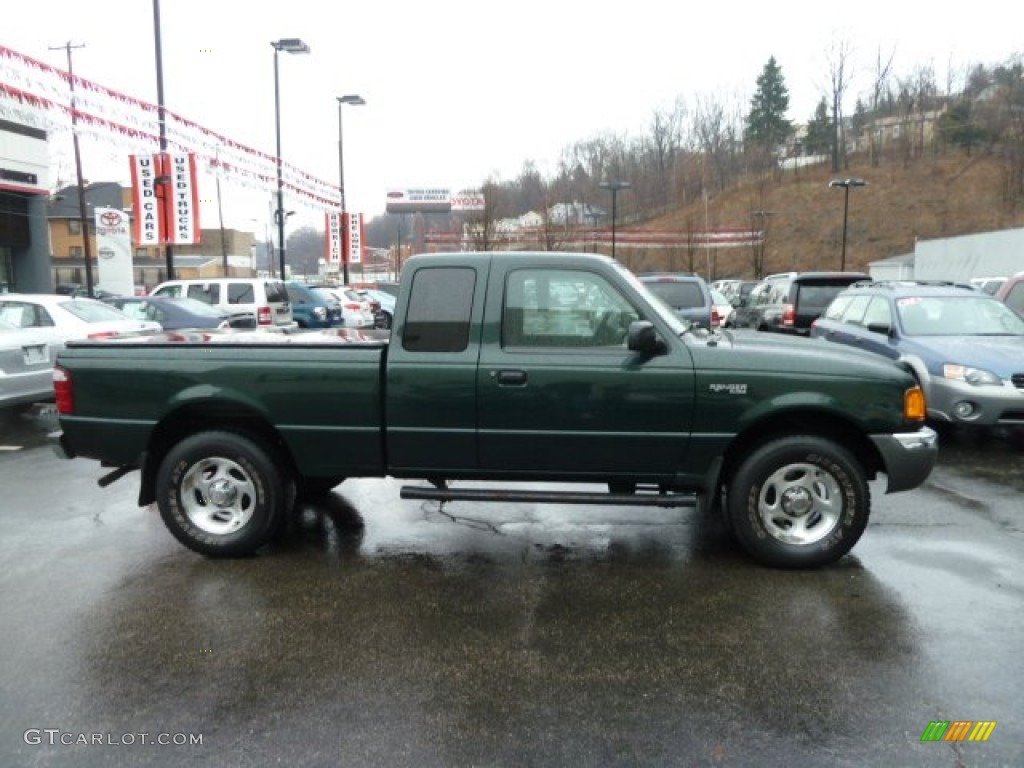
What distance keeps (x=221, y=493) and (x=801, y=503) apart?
3.57 meters

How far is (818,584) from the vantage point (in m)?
4.44

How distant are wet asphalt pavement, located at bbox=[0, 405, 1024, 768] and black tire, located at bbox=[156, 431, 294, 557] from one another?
6.4 inches

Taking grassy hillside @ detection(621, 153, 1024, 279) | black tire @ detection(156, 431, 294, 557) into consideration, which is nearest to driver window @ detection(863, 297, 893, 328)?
black tire @ detection(156, 431, 294, 557)

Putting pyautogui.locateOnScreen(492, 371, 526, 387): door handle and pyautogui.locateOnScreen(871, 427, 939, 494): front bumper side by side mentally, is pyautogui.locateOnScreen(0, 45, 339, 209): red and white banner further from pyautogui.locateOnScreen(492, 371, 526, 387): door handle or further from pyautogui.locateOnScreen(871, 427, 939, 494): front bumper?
pyautogui.locateOnScreen(871, 427, 939, 494): front bumper

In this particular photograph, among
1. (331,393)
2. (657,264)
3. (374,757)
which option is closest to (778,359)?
(331,393)

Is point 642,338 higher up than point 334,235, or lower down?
lower down

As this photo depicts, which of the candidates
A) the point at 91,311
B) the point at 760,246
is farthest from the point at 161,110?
the point at 760,246

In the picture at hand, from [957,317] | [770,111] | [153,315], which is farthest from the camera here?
[770,111]

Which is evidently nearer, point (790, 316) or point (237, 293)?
point (790, 316)

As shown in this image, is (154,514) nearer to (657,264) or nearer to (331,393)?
(331,393)

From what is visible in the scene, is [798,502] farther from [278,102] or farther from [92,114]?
[278,102]

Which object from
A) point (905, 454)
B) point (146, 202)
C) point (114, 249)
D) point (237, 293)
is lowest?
point (905, 454)

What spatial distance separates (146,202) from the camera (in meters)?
18.3

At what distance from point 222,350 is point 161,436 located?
764mm
